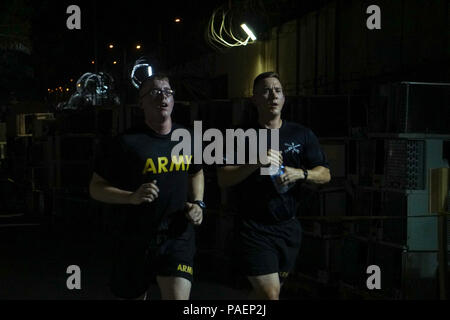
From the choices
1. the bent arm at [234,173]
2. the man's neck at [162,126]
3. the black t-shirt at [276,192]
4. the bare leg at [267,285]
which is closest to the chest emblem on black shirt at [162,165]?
the man's neck at [162,126]

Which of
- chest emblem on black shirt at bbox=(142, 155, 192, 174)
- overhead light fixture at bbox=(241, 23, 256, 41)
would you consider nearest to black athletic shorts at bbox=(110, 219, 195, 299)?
chest emblem on black shirt at bbox=(142, 155, 192, 174)

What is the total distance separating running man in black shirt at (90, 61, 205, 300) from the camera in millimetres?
5406

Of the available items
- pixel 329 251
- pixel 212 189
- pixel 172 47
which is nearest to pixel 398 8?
pixel 212 189

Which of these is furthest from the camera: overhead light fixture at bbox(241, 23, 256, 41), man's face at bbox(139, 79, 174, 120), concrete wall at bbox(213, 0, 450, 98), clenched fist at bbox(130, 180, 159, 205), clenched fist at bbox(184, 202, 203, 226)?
overhead light fixture at bbox(241, 23, 256, 41)

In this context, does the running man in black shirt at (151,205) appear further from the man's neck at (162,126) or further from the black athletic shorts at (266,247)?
the black athletic shorts at (266,247)

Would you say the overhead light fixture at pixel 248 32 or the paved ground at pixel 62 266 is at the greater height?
the overhead light fixture at pixel 248 32

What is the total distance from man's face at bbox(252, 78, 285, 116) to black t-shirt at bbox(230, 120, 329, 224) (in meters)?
0.15

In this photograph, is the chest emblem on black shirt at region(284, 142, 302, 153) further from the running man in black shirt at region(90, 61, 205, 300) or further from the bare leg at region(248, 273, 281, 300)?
the bare leg at region(248, 273, 281, 300)

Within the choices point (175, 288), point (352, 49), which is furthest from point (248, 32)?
point (175, 288)

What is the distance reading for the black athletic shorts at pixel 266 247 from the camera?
5645 millimetres

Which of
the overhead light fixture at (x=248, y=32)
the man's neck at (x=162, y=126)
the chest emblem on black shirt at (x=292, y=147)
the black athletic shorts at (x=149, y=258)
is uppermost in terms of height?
the overhead light fixture at (x=248, y=32)

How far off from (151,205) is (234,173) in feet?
2.23

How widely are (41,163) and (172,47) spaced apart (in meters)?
16.7

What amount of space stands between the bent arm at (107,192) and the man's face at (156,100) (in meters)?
0.57
